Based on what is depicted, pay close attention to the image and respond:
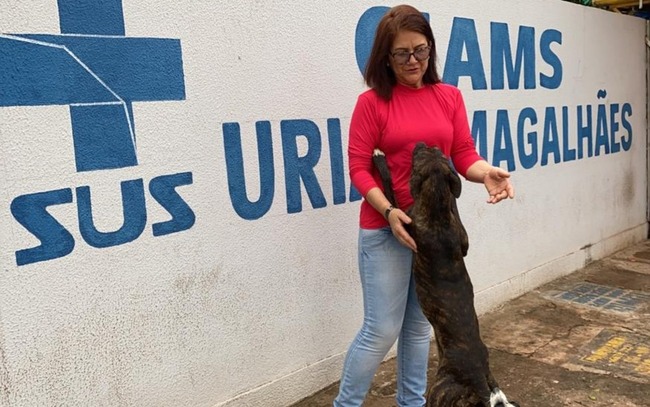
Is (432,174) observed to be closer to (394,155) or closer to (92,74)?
(394,155)

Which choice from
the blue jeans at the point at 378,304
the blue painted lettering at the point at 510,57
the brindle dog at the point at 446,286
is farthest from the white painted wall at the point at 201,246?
the brindle dog at the point at 446,286

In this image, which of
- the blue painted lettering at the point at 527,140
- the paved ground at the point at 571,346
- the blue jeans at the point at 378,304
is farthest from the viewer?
the blue painted lettering at the point at 527,140

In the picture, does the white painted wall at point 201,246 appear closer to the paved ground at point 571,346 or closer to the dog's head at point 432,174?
the paved ground at point 571,346

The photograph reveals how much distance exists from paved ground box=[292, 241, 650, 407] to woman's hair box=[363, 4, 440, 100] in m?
1.85

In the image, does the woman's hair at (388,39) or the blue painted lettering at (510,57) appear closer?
the woman's hair at (388,39)

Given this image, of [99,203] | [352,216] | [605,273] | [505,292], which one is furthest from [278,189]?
[605,273]

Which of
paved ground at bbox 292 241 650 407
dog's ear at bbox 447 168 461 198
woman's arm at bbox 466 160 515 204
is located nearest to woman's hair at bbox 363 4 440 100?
dog's ear at bbox 447 168 461 198

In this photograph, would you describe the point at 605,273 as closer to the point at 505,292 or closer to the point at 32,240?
the point at 505,292

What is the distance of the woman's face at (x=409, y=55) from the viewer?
2.65 m

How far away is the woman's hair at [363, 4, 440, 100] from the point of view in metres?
2.65

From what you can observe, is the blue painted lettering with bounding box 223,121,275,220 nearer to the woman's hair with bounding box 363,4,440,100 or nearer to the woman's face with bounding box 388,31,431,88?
the woman's hair with bounding box 363,4,440,100

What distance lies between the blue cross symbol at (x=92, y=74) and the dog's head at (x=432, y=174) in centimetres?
122

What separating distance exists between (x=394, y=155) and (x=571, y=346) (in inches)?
95.3

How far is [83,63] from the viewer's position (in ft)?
8.80
